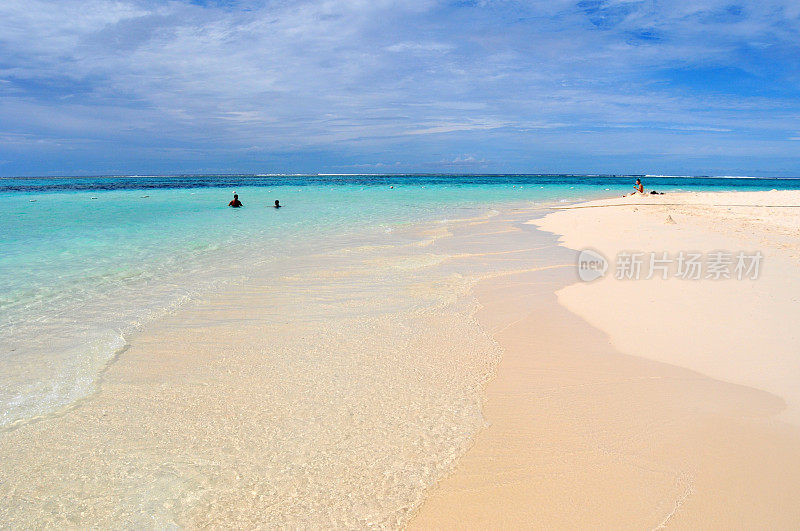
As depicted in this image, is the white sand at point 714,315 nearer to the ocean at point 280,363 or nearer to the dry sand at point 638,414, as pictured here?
the dry sand at point 638,414

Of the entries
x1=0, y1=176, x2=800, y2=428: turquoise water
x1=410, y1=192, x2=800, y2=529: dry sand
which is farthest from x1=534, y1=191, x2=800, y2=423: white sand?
x1=0, y1=176, x2=800, y2=428: turquoise water

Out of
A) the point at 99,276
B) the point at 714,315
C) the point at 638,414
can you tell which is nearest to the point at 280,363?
the point at 638,414

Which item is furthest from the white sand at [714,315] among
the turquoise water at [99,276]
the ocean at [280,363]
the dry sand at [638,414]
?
the turquoise water at [99,276]

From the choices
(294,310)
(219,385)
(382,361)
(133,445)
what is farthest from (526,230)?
(133,445)

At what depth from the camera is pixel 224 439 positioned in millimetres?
3355

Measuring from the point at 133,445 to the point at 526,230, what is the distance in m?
13.5

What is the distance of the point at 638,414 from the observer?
3.62 m

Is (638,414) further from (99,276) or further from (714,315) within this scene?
(99,276)

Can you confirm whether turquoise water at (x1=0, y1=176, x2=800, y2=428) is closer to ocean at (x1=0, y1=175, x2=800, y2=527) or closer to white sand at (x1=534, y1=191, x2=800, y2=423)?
ocean at (x1=0, y1=175, x2=800, y2=527)

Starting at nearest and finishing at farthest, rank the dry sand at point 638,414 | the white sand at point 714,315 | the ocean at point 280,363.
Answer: the dry sand at point 638,414, the ocean at point 280,363, the white sand at point 714,315

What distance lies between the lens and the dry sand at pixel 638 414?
265 cm

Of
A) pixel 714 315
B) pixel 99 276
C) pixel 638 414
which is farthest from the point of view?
pixel 99 276

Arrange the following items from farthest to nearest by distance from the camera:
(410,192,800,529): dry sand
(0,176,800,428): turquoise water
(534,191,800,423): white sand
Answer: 1. (0,176,800,428): turquoise water
2. (534,191,800,423): white sand
3. (410,192,800,529): dry sand

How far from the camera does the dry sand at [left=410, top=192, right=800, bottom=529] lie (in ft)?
8.70
